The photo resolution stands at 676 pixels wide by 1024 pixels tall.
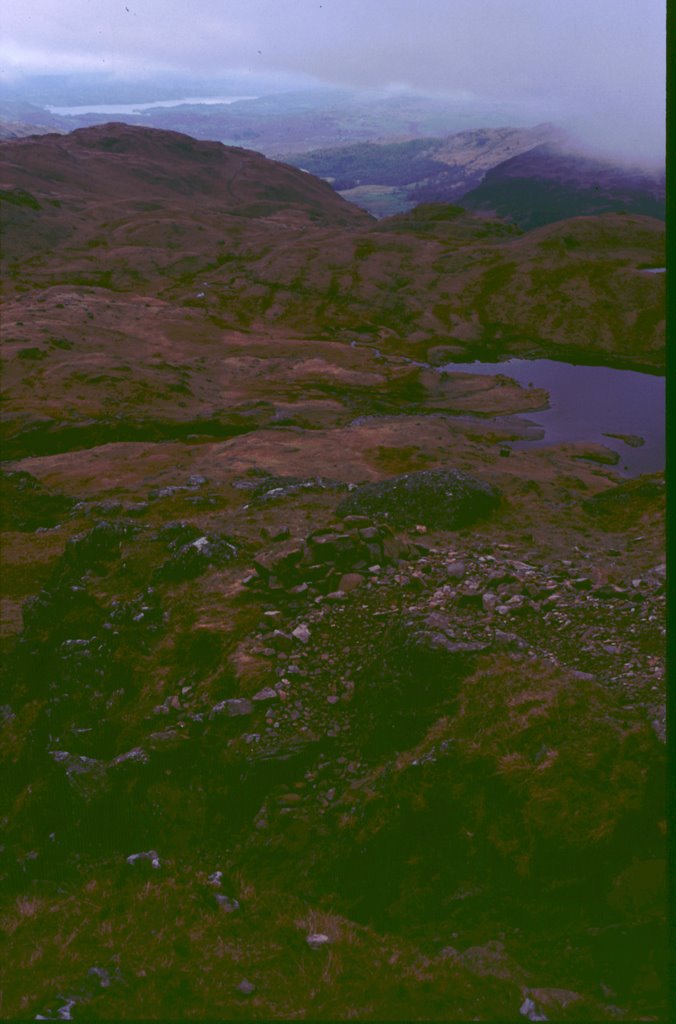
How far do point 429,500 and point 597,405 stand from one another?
46024mm

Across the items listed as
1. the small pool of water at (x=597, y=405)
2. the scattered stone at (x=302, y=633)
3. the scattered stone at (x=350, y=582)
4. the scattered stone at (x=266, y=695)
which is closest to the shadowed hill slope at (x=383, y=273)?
the small pool of water at (x=597, y=405)

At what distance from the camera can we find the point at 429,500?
2473cm

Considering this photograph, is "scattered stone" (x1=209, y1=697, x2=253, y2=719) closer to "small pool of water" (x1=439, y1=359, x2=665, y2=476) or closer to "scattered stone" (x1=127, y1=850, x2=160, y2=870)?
"scattered stone" (x1=127, y1=850, x2=160, y2=870)

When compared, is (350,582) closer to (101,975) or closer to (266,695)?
(266,695)

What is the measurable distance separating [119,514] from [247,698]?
21.8 metres

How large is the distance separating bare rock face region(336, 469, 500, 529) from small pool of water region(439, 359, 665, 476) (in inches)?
1054

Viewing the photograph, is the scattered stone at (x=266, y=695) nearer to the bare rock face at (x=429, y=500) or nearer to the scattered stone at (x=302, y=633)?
the scattered stone at (x=302, y=633)

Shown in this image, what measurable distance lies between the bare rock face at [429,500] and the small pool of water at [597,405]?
26.8 metres

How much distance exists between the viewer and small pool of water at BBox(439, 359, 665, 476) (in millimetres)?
53250

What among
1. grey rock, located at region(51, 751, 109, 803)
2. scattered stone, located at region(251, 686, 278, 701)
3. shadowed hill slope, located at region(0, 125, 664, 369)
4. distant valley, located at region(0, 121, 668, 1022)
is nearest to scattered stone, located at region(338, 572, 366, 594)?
distant valley, located at region(0, 121, 668, 1022)

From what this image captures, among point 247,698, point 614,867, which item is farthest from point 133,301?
point 614,867

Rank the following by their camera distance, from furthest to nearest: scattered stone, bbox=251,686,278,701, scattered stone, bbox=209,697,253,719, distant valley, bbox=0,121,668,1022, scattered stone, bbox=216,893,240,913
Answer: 1. scattered stone, bbox=251,686,278,701
2. scattered stone, bbox=209,697,253,719
3. scattered stone, bbox=216,893,240,913
4. distant valley, bbox=0,121,668,1022

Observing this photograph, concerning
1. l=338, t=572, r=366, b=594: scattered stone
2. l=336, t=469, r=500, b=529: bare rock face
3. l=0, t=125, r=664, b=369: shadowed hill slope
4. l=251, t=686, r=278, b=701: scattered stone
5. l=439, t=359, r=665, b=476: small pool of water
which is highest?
l=0, t=125, r=664, b=369: shadowed hill slope

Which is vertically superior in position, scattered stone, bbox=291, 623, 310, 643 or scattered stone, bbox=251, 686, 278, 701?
scattered stone, bbox=291, 623, 310, 643
